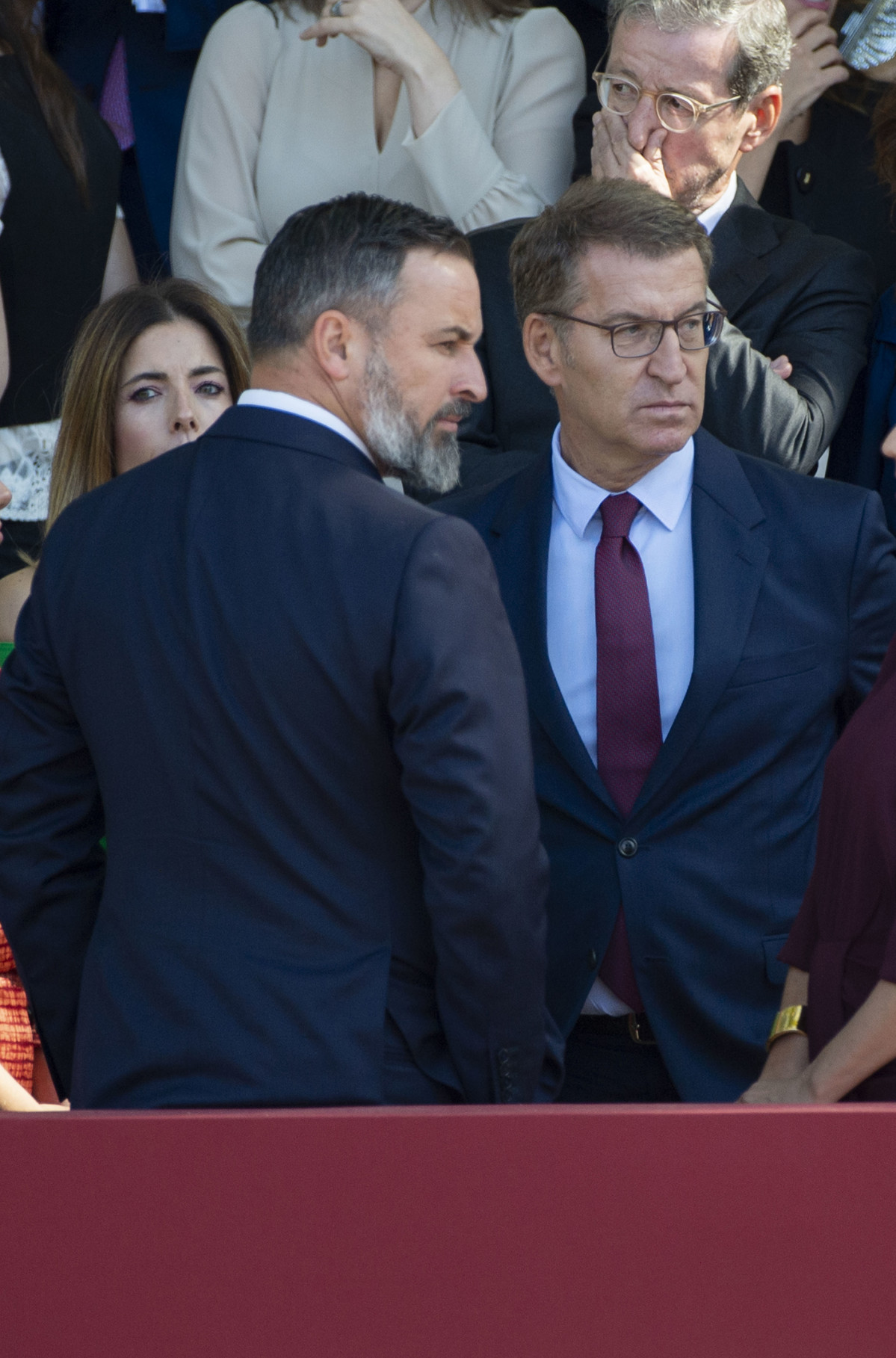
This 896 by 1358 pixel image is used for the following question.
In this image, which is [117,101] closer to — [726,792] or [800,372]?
[800,372]

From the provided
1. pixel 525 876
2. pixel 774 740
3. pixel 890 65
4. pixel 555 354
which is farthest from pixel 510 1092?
pixel 890 65

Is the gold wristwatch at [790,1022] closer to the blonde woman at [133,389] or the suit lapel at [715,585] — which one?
the suit lapel at [715,585]

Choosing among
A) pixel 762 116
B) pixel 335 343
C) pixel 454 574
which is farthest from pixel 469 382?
pixel 762 116

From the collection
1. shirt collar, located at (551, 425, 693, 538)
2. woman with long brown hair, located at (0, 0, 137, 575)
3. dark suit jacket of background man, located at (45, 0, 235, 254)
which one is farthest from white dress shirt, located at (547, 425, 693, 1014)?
dark suit jacket of background man, located at (45, 0, 235, 254)

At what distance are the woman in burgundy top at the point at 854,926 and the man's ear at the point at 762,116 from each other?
125cm

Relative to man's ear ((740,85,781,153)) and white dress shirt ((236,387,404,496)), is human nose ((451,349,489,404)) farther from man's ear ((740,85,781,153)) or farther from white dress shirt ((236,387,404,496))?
man's ear ((740,85,781,153))

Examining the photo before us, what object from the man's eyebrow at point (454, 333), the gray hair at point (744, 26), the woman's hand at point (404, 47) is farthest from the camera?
the woman's hand at point (404, 47)

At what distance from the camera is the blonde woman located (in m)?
2.77

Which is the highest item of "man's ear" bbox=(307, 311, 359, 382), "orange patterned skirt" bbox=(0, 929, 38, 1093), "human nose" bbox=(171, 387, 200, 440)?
"man's ear" bbox=(307, 311, 359, 382)

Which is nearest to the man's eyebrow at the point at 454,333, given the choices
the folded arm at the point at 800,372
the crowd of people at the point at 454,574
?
the crowd of people at the point at 454,574

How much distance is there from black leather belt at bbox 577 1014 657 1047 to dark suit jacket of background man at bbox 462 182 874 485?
0.95m

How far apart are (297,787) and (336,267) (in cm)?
56

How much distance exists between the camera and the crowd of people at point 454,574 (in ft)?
5.04

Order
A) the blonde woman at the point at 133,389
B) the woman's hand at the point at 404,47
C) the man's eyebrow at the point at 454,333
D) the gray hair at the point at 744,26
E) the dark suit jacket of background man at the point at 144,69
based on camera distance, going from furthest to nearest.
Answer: the dark suit jacket of background man at the point at 144,69 → the woman's hand at the point at 404,47 → the blonde woman at the point at 133,389 → the gray hair at the point at 744,26 → the man's eyebrow at the point at 454,333
